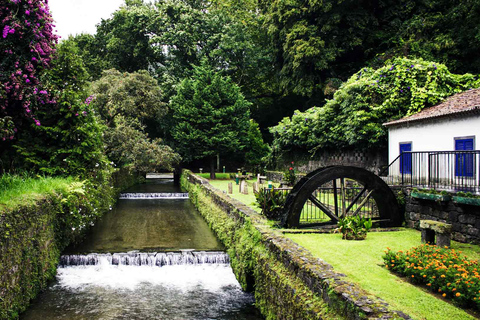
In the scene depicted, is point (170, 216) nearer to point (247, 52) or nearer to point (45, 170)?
point (45, 170)

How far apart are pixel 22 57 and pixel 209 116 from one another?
2009 cm

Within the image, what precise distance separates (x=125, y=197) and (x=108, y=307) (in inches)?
782

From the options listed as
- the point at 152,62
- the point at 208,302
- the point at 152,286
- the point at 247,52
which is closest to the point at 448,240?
the point at 208,302

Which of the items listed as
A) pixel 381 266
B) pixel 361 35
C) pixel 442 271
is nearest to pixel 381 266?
pixel 381 266

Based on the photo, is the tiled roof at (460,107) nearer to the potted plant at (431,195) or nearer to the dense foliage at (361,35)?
the potted plant at (431,195)

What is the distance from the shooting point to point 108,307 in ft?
29.7

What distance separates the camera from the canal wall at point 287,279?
5.16 metres

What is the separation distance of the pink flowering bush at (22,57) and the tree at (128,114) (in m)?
13.8

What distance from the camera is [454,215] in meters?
9.88

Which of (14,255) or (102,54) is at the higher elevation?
(102,54)

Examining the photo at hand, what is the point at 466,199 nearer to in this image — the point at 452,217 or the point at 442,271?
the point at 452,217

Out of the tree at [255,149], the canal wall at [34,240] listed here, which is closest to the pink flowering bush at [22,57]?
the canal wall at [34,240]

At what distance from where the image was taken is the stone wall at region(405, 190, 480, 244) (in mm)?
9250

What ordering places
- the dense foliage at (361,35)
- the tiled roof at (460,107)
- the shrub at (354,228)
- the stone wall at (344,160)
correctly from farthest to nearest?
the dense foliage at (361,35) < the stone wall at (344,160) < the tiled roof at (460,107) < the shrub at (354,228)
